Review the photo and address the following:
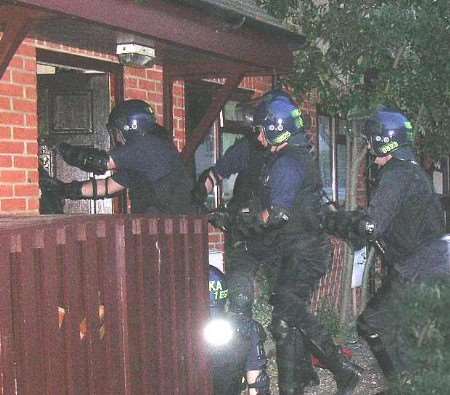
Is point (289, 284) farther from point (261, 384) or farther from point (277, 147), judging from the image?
point (277, 147)

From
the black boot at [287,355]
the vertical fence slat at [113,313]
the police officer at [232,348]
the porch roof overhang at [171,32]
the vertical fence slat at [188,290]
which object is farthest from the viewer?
the black boot at [287,355]

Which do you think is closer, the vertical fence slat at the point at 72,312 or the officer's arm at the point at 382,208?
the vertical fence slat at the point at 72,312

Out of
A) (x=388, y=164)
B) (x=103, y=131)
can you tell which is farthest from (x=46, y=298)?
(x=103, y=131)

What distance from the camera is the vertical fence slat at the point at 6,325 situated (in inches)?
126

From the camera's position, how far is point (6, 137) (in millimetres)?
6055

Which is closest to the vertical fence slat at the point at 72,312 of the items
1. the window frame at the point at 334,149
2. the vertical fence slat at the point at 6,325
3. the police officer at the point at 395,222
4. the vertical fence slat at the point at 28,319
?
the vertical fence slat at the point at 28,319

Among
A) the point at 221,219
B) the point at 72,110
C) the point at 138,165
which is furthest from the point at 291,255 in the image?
the point at 72,110

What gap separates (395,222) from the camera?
609 cm

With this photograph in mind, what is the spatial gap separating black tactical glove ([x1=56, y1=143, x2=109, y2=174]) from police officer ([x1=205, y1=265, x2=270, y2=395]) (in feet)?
3.35

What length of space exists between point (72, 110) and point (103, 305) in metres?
3.66

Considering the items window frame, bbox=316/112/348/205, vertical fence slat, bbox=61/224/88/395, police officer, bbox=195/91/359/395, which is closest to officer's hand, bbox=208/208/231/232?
police officer, bbox=195/91/359/395

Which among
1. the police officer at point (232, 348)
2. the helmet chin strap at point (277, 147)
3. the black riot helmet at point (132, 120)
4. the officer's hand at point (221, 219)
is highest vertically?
the black riot helmet at point (132, 120)

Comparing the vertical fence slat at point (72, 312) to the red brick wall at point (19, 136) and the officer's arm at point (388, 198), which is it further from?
the officer's arm at point (388, 198)

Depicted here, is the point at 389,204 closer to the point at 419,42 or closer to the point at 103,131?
the point at 103,131
